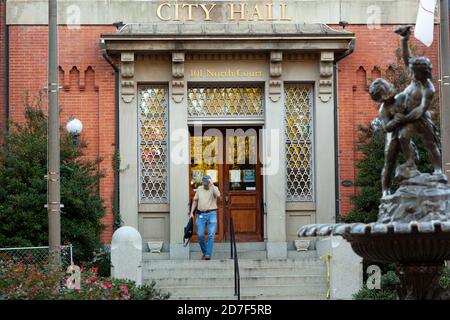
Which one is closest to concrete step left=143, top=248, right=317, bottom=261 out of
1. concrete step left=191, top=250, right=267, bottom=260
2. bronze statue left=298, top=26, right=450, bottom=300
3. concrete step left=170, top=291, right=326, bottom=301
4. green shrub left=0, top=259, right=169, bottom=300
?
concrete step left=191, top=250, right=267, bottom=260

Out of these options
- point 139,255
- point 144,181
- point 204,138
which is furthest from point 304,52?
point 139,255

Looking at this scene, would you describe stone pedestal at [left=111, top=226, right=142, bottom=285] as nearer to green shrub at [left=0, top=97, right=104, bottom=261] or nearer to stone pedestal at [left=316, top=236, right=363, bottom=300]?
green shrub at [left=0, top=97, right=104, bottom=261]

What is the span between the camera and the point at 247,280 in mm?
18703

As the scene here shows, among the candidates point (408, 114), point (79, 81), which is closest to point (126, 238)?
point (79, 81)

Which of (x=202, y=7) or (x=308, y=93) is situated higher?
(x=202, y=7)

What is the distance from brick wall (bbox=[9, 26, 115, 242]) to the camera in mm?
21328

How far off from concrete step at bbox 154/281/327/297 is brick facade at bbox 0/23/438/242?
3223mm

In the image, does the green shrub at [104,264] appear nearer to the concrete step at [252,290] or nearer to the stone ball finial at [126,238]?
the stone ball finial at [126,238]

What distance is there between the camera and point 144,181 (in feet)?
70.9

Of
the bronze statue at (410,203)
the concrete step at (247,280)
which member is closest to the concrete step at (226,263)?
the concrete step at (247,280)

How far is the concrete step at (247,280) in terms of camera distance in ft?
61.0
